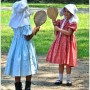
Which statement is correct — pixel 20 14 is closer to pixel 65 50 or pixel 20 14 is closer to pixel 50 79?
pixel 65 50

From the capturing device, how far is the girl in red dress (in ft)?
24.1

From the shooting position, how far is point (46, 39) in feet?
48.0

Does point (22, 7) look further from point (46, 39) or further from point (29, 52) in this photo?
point (46, 39)

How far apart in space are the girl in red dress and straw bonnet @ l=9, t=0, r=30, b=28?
1034 mm

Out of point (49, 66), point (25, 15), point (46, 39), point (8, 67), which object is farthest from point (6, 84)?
point (46, 39)

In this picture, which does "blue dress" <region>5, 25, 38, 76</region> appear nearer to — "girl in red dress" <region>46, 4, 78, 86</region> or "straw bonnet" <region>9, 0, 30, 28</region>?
"straw bonnet" <region>9, 0, 30, 28</region>

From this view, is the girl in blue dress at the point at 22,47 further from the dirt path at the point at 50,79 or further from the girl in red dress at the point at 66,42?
the girl in red dress at the point at 66,42

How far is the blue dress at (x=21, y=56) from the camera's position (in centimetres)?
632

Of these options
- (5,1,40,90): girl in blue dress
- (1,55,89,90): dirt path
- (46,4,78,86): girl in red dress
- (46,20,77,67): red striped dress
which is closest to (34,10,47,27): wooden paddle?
(5,1,40,90): girl in blue dress

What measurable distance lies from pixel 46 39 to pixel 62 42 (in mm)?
7197

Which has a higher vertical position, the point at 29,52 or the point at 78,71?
the point at 29,52

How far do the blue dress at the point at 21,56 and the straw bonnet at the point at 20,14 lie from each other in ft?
0.24

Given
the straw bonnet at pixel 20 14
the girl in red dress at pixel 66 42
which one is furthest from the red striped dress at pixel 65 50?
the straw bonnet at pixel 20 14

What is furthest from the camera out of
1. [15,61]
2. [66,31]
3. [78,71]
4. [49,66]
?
[49,66]
